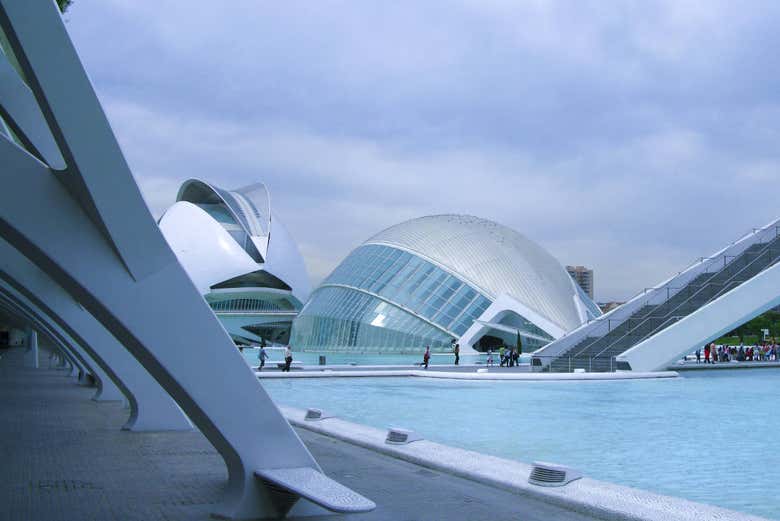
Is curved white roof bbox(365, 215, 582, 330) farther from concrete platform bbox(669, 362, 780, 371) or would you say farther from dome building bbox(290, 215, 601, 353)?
concrete platform bbox(669, 362, 780, 371)

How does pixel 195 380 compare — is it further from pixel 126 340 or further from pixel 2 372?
pixel 2 372

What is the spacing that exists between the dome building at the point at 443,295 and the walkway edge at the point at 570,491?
29.5m

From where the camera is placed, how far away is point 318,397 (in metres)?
20.0

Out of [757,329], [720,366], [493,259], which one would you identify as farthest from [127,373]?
[757,329]

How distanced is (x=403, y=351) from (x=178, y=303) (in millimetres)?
35152

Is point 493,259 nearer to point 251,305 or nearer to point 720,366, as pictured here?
point 720,366

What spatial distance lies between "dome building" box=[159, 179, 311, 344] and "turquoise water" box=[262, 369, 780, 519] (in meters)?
48.3

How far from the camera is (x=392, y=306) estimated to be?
41312mm

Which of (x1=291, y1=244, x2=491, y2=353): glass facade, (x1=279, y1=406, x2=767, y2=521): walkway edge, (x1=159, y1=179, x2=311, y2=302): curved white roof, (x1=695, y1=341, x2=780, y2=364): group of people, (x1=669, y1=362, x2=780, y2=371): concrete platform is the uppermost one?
(x1=159, y1=179, x2=311, y2=302): curved white roof

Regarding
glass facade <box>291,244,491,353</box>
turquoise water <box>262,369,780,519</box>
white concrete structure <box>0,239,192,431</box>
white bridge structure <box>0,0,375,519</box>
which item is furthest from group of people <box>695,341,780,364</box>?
white bridge structure <box>0,0,375,519</box>

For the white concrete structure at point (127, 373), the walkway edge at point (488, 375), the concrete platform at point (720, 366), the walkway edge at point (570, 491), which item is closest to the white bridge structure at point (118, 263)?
the walkway edge at point (570, 491)

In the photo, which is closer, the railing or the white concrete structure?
the white concrete structure

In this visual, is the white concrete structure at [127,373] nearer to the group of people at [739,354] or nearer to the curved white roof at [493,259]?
the group of people at [739,354]

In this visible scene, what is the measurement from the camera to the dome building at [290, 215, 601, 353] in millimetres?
40281
